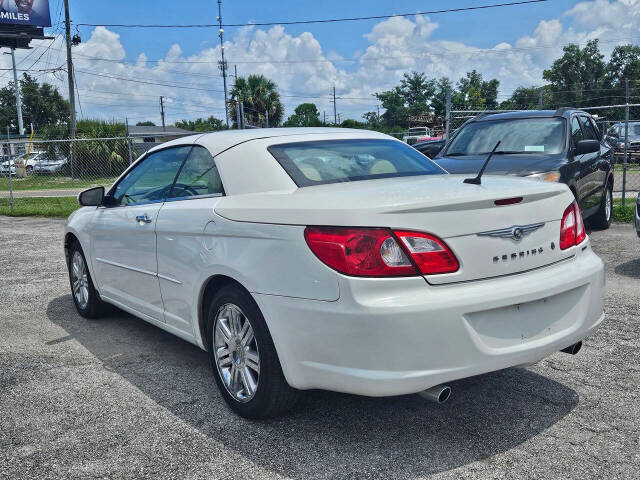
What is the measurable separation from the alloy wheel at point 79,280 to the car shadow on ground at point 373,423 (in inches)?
59.6

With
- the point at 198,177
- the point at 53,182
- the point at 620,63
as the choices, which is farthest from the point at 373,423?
the point at 620,63

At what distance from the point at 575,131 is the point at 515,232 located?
6.04 meters

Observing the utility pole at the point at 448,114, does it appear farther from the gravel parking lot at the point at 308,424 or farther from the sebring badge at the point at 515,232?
the sebring badge at the point at 515,232

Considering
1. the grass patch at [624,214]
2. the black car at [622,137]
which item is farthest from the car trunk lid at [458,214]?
the black car at [622,137]

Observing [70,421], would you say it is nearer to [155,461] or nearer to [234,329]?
[155,461]

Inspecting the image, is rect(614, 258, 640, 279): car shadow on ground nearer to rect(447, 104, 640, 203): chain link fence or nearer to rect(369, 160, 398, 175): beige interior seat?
rect(369, 160, 398, 175): beige interior seat

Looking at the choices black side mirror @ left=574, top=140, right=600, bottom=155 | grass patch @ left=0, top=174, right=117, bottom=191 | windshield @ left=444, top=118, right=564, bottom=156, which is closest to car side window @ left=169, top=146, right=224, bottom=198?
windshield @ left=444, top=118, right=564, bottom=156

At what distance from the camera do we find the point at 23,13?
52.8 meters

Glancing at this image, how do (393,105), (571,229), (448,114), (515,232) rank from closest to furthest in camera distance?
1. (515,232)
2. (571,229)
3. (448,114)
4. (393,105)

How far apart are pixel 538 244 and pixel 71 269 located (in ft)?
14.3

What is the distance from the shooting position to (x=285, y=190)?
11.3ft

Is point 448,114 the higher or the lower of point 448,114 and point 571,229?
the higher

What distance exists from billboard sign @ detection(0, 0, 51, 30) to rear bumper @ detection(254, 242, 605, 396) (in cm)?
5820

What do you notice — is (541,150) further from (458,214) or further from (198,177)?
(458,214)
